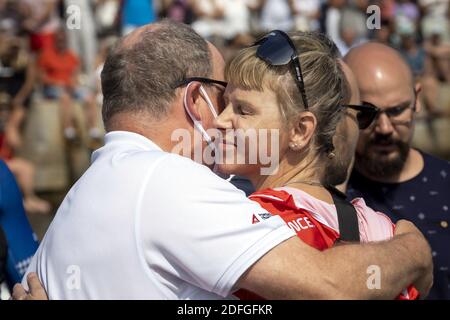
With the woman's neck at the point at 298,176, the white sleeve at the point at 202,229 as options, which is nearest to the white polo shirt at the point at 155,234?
the white sleeve at the point at 202,229

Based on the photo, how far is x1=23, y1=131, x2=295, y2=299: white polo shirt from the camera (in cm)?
222

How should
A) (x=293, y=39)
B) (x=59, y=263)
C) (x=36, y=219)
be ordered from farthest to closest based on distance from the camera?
(x=36, y=219), (x=293, y=39), (x=59, y=263)

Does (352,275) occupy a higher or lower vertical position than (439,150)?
higher

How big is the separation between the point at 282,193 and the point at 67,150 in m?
7.59

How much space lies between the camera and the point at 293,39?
2.65 meters

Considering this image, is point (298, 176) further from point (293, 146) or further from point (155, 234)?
point (155, 234)

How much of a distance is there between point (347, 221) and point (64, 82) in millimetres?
7489

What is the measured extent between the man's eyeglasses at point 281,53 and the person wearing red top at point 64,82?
701 centimetres

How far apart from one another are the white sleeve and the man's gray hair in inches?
16.1

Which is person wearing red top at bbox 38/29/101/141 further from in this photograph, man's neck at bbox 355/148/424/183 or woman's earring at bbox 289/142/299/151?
woman's earring at bbox 289/142/299/151

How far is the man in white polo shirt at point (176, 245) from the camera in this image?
2217mm

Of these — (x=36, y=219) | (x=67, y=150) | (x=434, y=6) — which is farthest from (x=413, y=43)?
(x=36, y=219)
